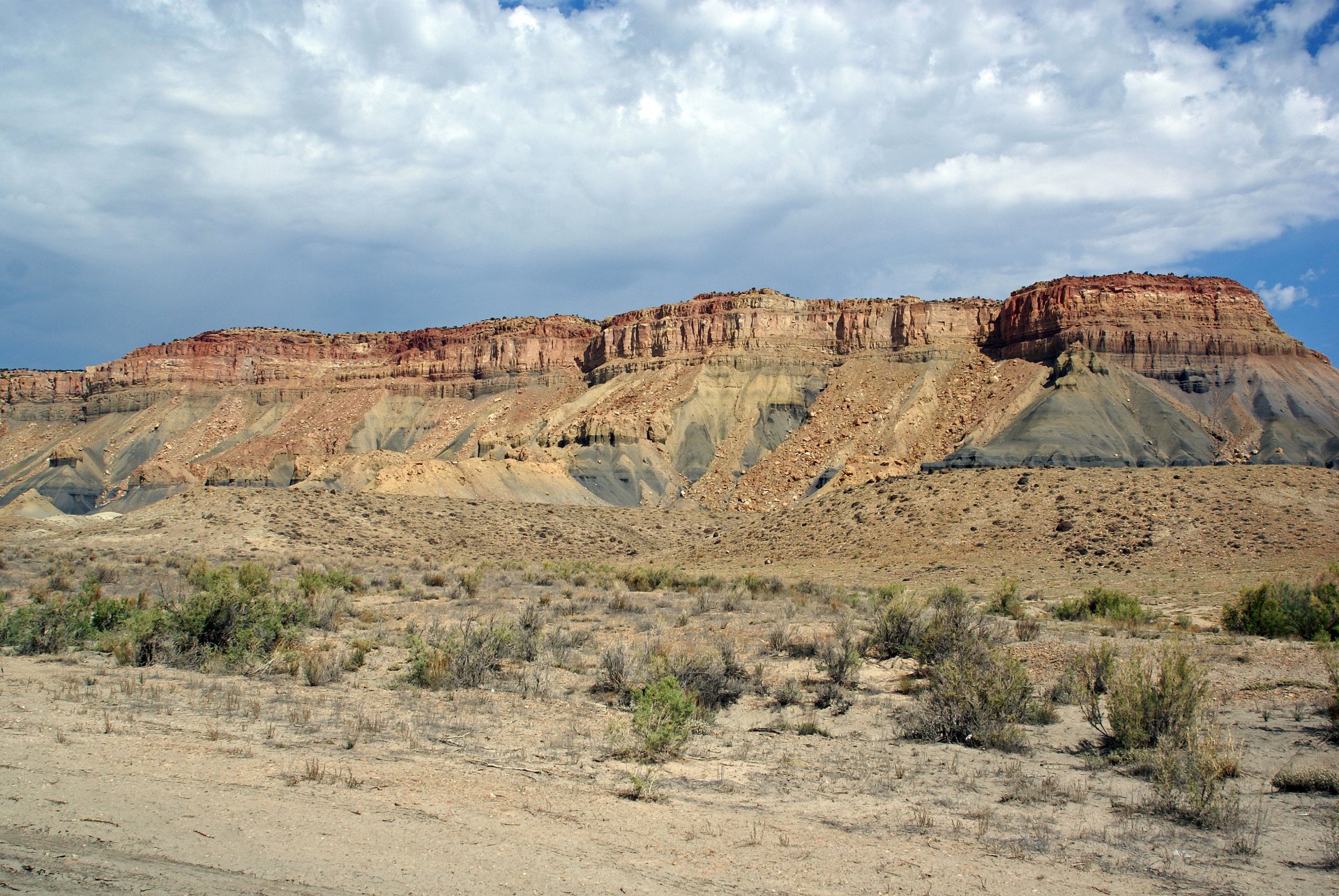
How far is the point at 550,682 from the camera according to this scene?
42.6 ft

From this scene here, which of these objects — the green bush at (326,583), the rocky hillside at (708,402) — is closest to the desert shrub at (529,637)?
the green bush at (326,583)

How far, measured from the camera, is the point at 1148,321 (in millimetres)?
69188

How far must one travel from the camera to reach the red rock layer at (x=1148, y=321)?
67.4 metres

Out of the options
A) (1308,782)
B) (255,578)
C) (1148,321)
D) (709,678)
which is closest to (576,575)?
(255,578)

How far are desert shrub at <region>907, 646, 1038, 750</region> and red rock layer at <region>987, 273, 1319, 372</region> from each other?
63.4 meters

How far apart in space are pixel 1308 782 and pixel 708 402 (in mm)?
70637

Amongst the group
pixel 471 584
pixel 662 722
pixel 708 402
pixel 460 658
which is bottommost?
pixel 662 722

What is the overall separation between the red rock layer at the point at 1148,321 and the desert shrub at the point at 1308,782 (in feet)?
213

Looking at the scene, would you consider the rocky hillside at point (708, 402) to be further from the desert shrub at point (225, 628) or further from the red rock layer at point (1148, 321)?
the desert shrub at point (225, 628)

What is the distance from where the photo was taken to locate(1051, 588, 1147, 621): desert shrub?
64.8 feet

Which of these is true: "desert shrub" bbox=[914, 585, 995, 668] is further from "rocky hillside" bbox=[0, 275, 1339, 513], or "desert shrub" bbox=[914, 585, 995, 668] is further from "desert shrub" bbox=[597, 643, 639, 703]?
"rocky hillside" bbox=[0, 275, 1339, 513]

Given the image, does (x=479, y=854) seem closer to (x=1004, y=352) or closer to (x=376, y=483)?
(x=376, y=483)

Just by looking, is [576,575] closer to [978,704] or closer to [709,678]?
[709,678]

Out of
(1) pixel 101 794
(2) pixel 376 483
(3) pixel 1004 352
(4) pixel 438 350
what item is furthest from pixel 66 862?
(4) pixel 438 350
